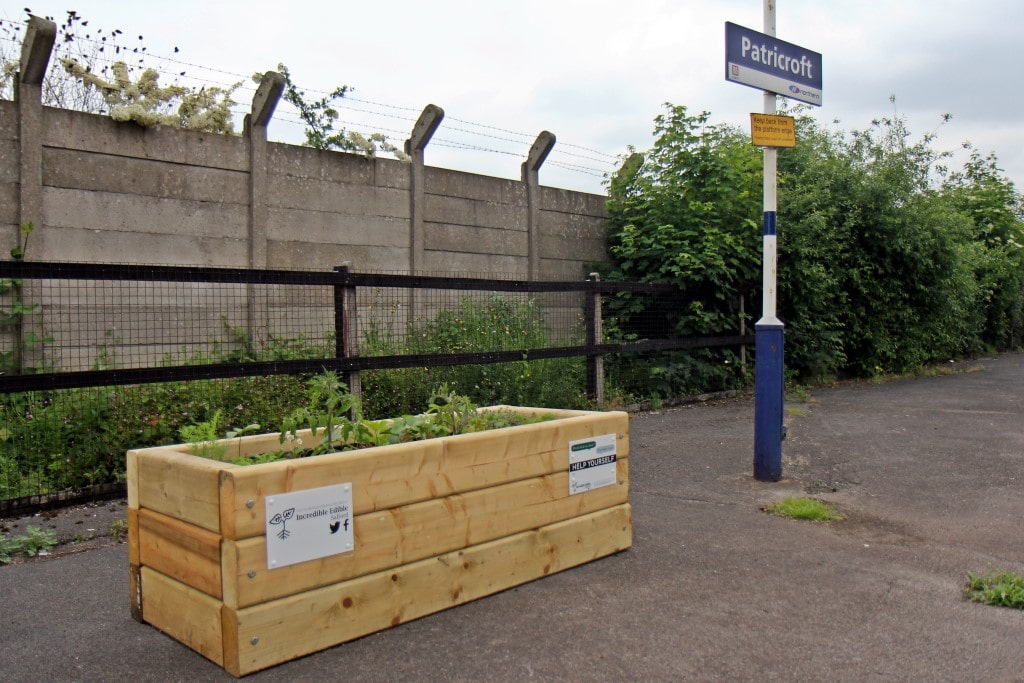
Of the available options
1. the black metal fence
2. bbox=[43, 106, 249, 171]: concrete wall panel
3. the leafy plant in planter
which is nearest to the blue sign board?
the black metal fence

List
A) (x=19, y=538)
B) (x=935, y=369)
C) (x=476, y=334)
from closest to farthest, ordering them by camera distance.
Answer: (x=19, y=538), (x=476, y=334), (x=935, y=369)

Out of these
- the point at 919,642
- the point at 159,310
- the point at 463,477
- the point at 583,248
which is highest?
the point at 583,248

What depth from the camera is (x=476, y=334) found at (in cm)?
927

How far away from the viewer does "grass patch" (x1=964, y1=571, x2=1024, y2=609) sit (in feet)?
13.6

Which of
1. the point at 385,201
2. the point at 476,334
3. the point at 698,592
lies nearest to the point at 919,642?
the point at 698,592

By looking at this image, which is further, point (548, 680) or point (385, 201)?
point (385, 201)

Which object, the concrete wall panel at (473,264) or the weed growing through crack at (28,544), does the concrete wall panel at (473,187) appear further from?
the weed growing through crack at (28,544)

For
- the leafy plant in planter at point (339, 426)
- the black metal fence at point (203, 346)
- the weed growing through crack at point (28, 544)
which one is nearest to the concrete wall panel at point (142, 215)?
the black metal fence at point (203, 346)

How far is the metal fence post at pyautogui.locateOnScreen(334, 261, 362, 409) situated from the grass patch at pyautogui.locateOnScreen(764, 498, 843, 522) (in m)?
3.49

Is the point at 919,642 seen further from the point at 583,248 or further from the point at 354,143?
the point at 583,248

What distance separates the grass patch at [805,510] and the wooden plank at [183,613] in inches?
154

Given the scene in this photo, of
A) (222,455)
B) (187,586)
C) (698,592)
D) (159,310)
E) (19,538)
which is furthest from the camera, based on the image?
(159,310)

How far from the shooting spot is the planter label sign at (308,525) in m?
3.41

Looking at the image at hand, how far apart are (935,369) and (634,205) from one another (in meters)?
8.86
